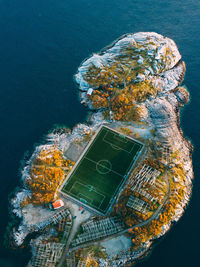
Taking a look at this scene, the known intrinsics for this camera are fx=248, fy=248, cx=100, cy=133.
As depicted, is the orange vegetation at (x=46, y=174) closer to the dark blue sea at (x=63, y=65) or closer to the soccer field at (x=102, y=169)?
the soccer field at (x=102, y=169)

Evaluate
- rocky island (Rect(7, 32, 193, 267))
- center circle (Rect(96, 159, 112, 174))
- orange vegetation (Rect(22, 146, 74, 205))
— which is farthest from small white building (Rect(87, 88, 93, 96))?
center circle (Rect(96, 159, 112, 174))

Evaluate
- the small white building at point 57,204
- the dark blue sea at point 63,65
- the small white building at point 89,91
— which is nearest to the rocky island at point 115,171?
the small white building at point 89,91

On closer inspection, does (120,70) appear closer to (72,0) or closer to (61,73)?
(61,73)

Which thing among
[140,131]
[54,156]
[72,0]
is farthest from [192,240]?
[72,0]

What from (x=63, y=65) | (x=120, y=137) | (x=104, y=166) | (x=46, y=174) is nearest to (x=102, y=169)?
(x=104, y=166)

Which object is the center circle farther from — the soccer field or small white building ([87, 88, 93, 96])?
small white building ([87, 88, 93, 96])

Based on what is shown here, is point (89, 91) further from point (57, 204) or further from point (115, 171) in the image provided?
point (57, 204)

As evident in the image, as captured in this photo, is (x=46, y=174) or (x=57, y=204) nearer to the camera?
(x=57, y=204)
